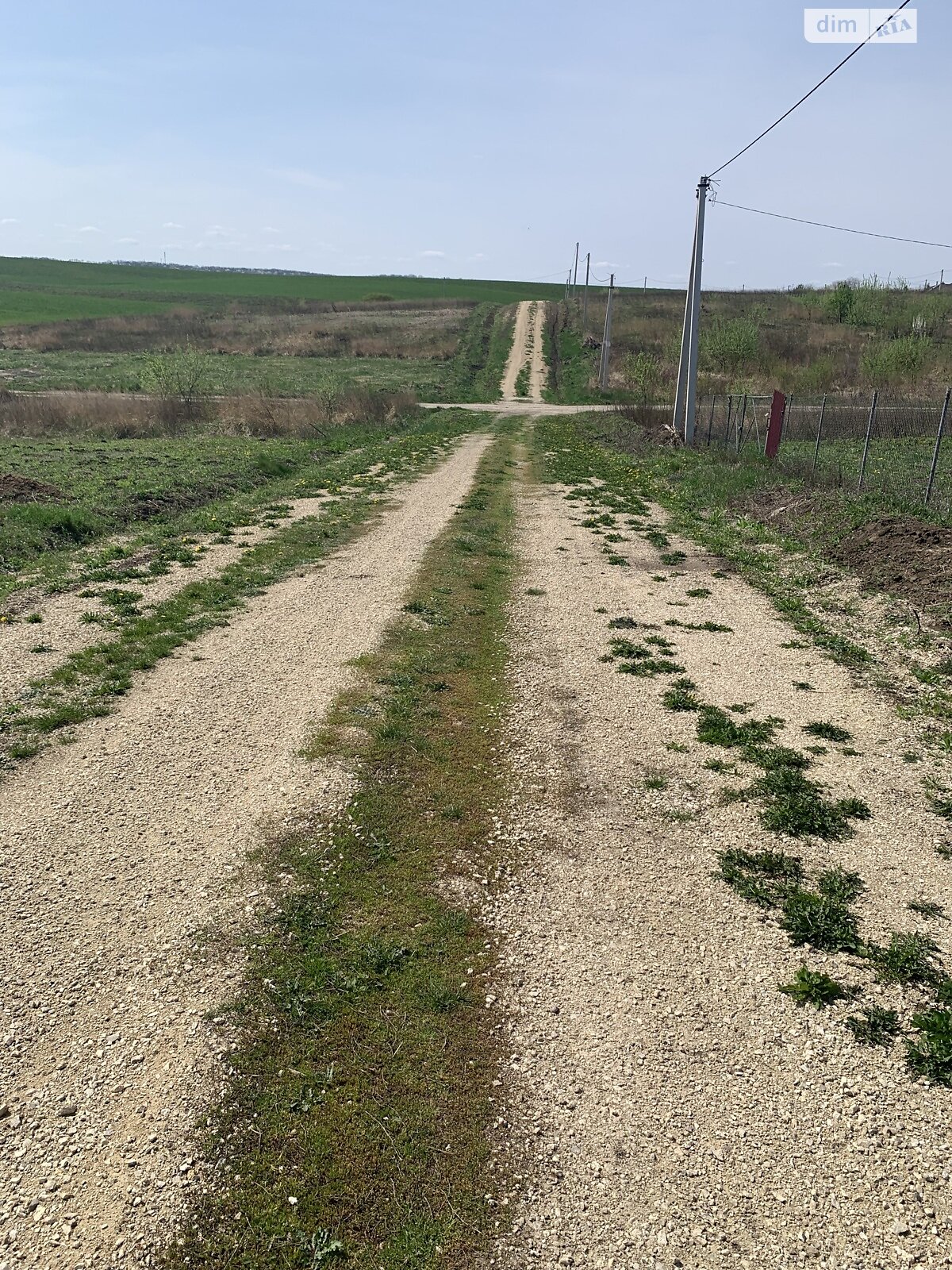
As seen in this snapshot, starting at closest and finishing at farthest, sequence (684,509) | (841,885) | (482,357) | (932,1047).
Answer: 1. (932,1047)
2. (841,885)
3. (684,509)
4. (482,357)

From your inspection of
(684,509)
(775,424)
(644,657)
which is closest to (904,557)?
(644,657)

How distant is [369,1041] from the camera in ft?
14.1

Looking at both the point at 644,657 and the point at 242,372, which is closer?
the point at 644,657

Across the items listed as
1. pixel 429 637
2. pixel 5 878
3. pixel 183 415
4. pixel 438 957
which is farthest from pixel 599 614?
pixel 183 415

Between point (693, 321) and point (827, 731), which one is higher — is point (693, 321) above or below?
above

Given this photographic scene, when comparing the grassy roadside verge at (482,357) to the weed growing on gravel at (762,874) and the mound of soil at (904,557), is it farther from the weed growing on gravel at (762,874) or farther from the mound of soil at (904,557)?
the weed growing on gravel at (762,874)

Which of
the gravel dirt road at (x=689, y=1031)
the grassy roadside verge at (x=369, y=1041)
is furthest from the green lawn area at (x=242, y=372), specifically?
the gravel dirt road at (x=689, y=1031)

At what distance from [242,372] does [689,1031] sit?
165ft

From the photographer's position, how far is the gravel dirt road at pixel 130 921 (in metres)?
3.55

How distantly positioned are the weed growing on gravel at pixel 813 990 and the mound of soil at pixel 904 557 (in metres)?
7.50

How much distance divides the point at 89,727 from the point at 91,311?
8924 centimetres

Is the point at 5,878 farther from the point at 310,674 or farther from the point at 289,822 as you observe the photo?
the point at 310,674

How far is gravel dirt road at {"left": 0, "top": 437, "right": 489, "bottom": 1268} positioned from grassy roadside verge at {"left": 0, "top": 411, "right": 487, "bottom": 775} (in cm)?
28

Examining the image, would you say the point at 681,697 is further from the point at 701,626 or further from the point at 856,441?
the point at 856,441
